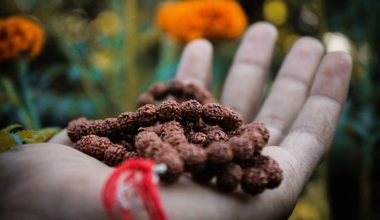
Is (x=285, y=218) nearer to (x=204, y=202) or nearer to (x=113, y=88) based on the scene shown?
(x=204, y=202)

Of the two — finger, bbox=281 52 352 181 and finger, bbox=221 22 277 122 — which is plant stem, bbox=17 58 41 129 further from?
finger, bbox=281 52 352 181

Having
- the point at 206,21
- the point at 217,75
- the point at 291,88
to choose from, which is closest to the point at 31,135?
the point at 291,88

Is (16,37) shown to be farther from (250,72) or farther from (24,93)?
(250,72)

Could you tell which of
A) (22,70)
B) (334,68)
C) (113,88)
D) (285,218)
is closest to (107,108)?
(113,88)

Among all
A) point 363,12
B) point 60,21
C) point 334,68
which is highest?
point 363,12

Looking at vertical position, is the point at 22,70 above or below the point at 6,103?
above

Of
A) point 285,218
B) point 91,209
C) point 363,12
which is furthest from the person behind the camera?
point 363,12

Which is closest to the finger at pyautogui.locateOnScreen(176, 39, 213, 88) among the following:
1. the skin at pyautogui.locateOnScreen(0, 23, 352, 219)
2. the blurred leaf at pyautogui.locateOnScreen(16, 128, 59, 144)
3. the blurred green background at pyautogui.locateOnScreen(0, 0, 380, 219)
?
the skin at pyautogui.locateOnScreen(0, 23, 352, 219)
